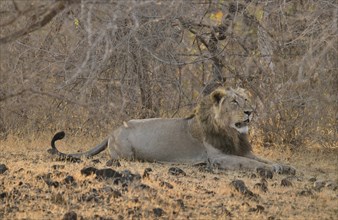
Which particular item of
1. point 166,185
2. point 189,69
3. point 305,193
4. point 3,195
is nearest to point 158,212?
point 166,185

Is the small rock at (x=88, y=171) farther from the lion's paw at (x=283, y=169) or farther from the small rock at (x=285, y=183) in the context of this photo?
the lion's paw at (x=283, y=169)

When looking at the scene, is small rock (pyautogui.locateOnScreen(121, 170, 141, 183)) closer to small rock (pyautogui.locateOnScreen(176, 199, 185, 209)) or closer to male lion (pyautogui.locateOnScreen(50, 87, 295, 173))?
small rock (pyautogui.locateOnScreen(176, 199, 185, 209))

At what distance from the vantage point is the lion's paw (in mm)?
8156

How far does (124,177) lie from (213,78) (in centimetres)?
364

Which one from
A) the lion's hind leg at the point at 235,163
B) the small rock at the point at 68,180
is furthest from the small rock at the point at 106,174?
the lion's hind leg at the point at 235,163

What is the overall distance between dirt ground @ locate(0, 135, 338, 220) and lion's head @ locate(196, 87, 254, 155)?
0.56 m

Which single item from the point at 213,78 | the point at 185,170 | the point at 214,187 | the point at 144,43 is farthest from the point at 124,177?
the point at 213,78

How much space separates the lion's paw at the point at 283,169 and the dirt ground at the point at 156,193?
7 cm

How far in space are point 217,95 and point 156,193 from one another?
250 cm

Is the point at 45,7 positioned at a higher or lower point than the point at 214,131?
higher

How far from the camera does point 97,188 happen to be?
21.5 feet

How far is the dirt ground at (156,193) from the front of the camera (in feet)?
19.4

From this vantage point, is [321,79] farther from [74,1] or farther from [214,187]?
[74,1]

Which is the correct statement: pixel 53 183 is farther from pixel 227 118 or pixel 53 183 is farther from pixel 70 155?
pixel 227 118
